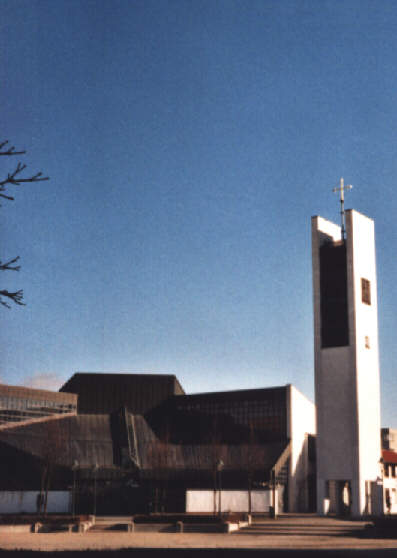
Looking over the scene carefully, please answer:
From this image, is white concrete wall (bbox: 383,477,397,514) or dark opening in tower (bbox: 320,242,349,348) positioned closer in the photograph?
dark opening in tower (bbox: 320,242,349,348)

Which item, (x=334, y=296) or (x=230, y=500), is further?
(x=334, y=296)

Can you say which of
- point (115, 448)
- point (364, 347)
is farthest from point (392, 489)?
point (115, 448)

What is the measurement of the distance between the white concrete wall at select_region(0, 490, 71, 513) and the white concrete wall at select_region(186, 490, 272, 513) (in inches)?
452

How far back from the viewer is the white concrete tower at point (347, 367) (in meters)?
64.2

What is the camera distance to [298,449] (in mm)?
74125

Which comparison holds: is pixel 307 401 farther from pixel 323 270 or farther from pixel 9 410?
pixel 9 410

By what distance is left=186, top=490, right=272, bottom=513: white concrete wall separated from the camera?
67.2 meters

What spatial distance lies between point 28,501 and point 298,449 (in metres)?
26.4

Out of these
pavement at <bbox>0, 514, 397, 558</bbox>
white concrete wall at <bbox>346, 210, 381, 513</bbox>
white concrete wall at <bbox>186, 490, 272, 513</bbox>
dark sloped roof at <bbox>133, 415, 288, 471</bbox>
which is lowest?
pavement at <bbox>0, 514, 397, 558</bbox>

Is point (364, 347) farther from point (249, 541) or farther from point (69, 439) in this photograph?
point (249, 541)

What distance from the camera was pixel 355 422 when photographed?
6438 centimetres

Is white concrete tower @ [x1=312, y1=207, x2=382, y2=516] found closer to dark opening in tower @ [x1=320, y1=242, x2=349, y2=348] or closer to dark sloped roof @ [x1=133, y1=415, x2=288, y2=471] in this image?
dark opening in tower @ [x1=320, y1=242, x2=349, y2=348]

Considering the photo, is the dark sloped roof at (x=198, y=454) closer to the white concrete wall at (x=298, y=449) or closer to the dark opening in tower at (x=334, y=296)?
the white concrete wall at (x=298, y=449)

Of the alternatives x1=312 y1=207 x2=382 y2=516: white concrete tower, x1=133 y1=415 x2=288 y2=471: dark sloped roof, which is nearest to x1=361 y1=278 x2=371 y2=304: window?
x1=312 y1=207 x2=382 y2=516: white concrete tower
